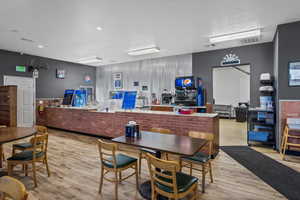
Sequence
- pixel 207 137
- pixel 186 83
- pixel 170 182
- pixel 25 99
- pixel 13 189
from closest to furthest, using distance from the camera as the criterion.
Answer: pixel 13 189, pixel 170 182, pixel 207 137, pixel 186 83, pixel 25 99

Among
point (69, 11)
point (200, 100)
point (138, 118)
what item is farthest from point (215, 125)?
point (69, 11)

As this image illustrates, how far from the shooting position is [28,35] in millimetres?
5398

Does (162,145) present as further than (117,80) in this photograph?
No

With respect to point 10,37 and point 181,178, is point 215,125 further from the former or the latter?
point 10,37

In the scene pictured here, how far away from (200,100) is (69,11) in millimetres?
5019

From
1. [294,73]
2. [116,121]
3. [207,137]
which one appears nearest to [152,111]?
[116,121]

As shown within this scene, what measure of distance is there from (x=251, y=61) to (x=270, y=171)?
4.64m

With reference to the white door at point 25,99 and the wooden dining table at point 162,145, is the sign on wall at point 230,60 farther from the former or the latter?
the white door at point 25,99

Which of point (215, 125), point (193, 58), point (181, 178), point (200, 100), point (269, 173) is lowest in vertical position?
point (269, 173)

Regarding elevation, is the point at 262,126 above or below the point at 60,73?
below

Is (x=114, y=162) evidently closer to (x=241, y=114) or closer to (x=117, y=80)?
(x=117, y=80)

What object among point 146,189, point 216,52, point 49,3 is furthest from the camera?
point 216,52

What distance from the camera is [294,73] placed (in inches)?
169

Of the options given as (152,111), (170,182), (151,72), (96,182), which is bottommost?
(96,182)
